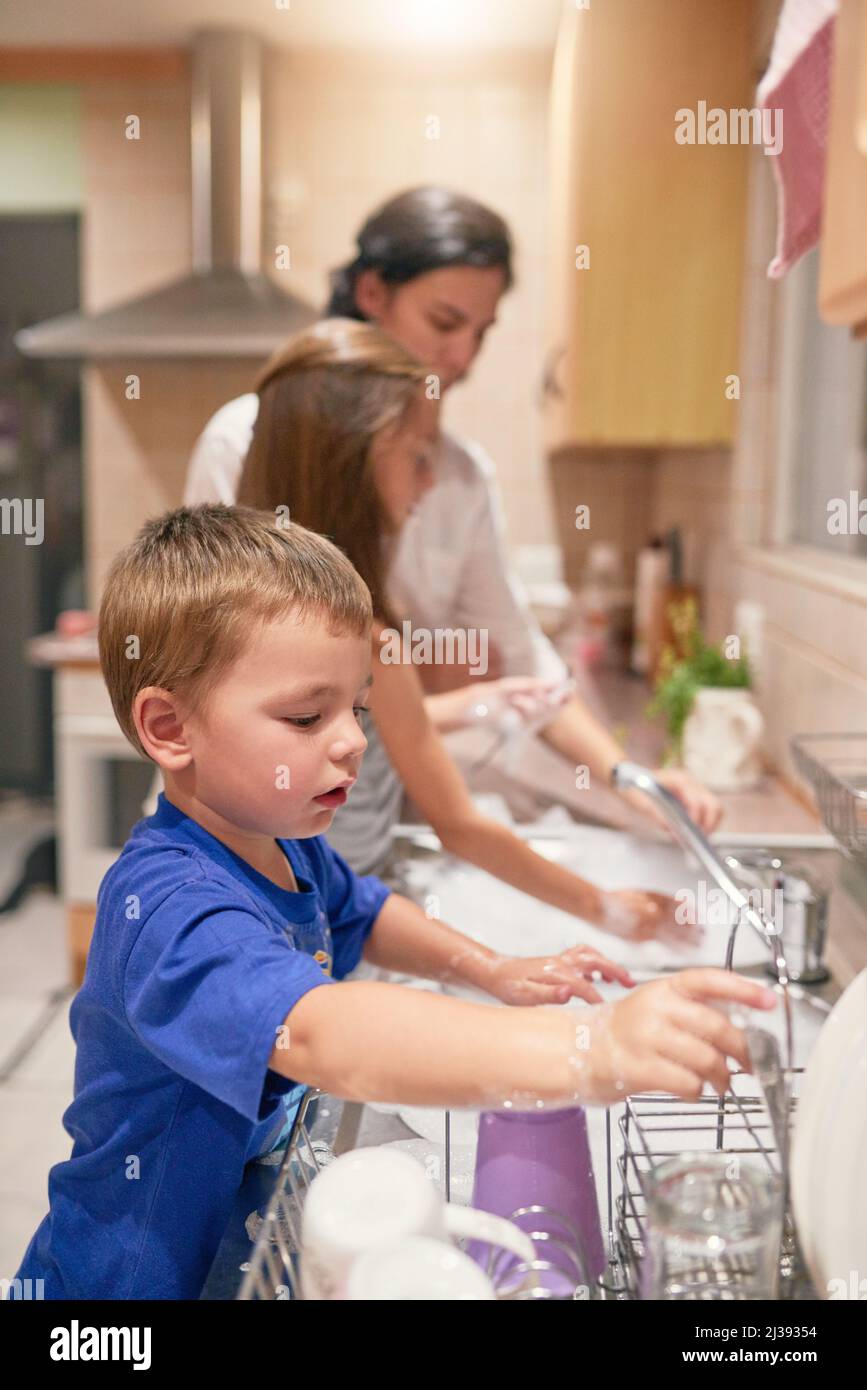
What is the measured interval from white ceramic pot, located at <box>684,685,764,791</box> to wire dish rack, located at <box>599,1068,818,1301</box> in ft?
2.63

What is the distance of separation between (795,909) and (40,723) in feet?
9.83

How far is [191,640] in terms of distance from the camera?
617mm

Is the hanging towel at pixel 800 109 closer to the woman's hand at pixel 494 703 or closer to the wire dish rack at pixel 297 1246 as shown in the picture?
the woman's hand at pixel 494 703

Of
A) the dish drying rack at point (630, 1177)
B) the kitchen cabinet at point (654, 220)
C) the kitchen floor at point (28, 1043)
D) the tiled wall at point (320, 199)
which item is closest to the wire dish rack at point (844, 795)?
the dish drying rack at point (630, 1177)

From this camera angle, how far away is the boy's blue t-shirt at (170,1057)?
54cm

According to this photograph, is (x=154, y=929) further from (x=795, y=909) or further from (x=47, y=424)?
(x=47, y=424)

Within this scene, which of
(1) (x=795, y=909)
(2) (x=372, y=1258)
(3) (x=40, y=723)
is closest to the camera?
(2) (x=372, y=1258)

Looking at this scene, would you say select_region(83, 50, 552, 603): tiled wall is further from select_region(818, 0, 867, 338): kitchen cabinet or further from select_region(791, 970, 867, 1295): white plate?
select_region(791, 970, 867, 1295): white plate

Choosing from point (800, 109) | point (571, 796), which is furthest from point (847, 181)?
point (571, 796)

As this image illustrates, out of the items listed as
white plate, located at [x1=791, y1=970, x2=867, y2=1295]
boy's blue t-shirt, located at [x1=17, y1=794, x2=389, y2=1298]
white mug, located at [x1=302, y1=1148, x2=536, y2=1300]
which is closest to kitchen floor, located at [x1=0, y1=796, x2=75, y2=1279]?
boy's blue t-shirt, located at [x1=17, y1=794, x2=389, y2=1298]

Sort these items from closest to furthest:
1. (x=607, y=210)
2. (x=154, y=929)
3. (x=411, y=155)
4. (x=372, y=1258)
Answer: (x=372, y=1258), (x=154, y=929), (x=607, y=210), (x=411, y=155)

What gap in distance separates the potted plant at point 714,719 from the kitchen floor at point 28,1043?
77 centimetres

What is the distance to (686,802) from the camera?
105cm
